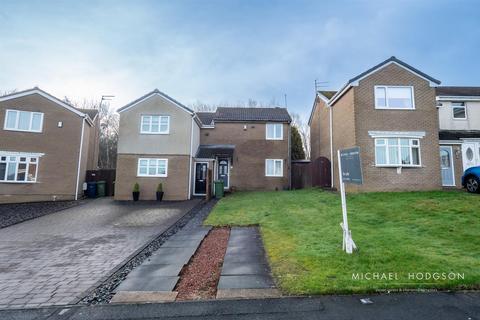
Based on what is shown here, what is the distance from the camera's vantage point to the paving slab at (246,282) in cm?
461

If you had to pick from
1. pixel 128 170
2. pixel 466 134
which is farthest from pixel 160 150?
pixel 466 134

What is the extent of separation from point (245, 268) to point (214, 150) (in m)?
17.3

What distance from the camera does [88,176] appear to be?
21422mm

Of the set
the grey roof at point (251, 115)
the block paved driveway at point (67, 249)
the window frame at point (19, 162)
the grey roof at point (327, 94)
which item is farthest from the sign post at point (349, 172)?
the window frame at point (19, 162)

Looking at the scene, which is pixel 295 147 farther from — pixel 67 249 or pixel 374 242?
pixel 67 249

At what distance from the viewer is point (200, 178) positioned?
811 inches

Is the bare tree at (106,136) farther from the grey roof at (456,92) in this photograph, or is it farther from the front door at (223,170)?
the grey roof at (456,92)

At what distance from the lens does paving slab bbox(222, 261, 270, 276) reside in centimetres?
530

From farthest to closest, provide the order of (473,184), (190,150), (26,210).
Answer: (190,150)
(26,210)
(473,184)

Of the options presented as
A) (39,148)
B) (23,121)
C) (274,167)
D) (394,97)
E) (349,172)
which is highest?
(394,97)

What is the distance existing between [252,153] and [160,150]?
28.2 feet

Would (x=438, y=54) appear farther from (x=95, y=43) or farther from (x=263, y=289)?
(x=95, y=43)

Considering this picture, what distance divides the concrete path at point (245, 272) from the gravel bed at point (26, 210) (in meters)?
10.8

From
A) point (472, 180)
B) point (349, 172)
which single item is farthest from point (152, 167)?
point (472, 180)
